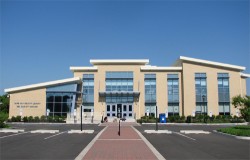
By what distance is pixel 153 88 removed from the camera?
5878cm

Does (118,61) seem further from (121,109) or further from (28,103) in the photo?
(28,103)

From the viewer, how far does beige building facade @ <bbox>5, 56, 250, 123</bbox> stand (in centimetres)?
5794

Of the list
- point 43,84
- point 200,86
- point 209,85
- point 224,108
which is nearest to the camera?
point 43,84

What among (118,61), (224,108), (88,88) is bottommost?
(224,108)

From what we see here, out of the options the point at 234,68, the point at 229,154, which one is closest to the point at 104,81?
the point at 234,68

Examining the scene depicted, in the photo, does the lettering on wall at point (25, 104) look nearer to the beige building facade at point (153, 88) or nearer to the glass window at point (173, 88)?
the beige building facade at point (153, 88)

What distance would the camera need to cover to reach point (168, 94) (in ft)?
193

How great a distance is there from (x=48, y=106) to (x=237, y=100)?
34868mm

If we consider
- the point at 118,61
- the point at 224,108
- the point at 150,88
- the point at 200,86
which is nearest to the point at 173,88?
the point at 150,88

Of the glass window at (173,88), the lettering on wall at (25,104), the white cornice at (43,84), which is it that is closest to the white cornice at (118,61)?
the white cornice at (43,84)

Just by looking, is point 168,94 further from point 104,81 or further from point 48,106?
point 48,106

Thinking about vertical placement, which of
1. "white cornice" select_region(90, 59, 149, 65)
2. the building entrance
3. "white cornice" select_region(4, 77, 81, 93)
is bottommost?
Answer: the building entrance

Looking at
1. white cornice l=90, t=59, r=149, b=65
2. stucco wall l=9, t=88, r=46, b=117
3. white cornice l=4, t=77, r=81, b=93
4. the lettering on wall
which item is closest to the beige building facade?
white cornice l=90, t=59, r=149, b=65

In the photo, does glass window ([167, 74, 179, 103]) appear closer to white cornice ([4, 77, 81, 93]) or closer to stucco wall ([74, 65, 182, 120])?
stucco wall ([74, 65, 182, 120])
